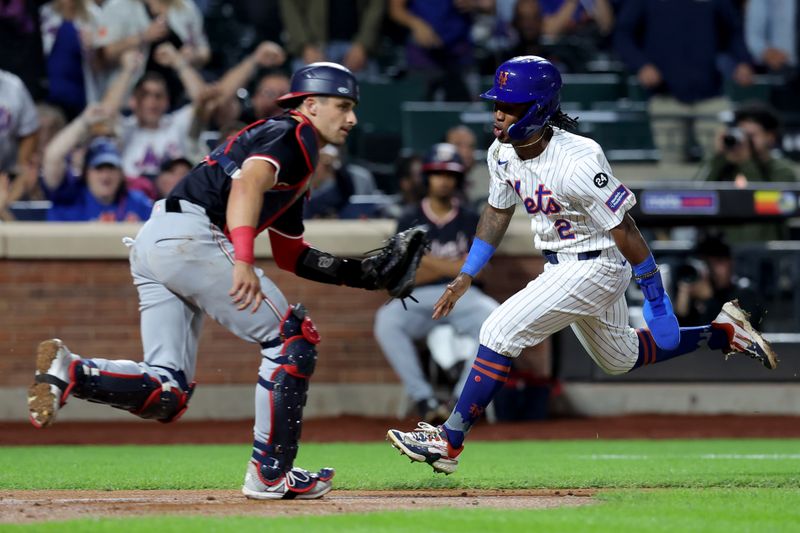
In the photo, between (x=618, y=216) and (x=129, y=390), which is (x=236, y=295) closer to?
(x=129, y=390)

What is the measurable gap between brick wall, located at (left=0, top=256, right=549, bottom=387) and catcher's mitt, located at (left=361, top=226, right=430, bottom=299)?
16.5 ft

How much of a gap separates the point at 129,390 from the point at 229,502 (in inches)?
24.4

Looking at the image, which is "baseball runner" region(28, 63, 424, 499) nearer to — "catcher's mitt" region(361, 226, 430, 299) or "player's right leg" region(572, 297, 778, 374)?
"catcher's mitt" region(361, 226, 430, 299)

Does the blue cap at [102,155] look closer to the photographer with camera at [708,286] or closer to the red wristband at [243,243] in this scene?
the photographer with camera at [708,286]

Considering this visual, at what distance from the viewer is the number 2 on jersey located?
6305 mm

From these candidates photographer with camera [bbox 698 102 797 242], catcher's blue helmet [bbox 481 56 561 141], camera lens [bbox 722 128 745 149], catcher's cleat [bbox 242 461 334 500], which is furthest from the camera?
camera lens [bbox 722 128 745 149]

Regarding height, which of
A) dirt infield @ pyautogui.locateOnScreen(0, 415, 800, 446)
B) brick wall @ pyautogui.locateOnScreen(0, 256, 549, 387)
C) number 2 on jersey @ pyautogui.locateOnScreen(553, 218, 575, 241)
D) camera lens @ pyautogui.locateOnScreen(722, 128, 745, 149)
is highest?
number 2 on jersey @ pyautogui.locateOnScreen(553, 218, 575, 241)

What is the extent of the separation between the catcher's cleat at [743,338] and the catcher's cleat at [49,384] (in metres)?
3.33

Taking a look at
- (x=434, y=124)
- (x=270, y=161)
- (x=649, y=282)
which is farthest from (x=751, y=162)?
(x=270, y=161)

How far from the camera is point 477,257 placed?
660 centimetres

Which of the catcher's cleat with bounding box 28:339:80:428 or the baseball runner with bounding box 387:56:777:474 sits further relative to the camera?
the baseball runner with bounding box 387:56:777:474

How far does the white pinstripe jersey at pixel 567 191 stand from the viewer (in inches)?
241

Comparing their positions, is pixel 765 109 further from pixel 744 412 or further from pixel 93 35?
pixel 93 35

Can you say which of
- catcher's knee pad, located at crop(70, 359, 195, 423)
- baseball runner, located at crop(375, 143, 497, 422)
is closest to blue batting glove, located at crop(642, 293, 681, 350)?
catcher's knee pad, located at crop(70, 359, 195, 423)
